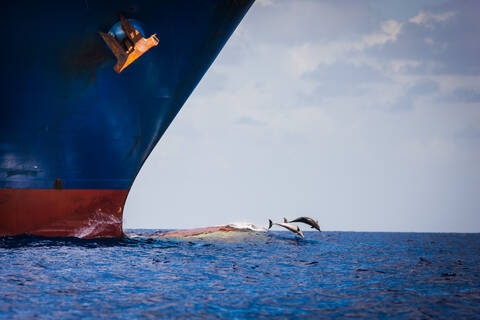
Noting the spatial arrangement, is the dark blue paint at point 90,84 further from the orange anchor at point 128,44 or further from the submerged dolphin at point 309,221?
the submerged dolphin at point 309,221

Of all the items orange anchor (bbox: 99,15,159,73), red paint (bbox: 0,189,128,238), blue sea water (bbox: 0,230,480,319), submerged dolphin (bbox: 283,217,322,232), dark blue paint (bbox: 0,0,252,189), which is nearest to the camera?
blue sea water (bbox: 0,230,480,319)

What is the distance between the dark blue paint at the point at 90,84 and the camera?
9.73 meters

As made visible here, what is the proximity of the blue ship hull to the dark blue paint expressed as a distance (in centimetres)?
3

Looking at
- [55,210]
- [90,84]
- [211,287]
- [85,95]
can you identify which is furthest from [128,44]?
[55,210]

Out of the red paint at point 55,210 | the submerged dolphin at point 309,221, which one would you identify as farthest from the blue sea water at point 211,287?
the submerged dolphin at point 309,221

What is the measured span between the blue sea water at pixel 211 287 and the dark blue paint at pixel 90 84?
2553 mm

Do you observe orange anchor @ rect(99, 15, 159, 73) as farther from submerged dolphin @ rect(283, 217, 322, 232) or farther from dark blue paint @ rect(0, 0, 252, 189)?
submerged dolphin @ rect(283, 217, 322, 232)

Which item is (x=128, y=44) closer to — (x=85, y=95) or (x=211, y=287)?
(x=85, y=95)

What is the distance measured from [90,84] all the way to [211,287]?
21.7 feet

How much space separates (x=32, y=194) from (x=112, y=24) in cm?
579

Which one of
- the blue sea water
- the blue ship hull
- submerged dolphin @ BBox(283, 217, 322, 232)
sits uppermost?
the blue ship hull

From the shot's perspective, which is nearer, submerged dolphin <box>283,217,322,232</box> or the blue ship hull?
the blue ship hull

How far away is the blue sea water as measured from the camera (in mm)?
5500

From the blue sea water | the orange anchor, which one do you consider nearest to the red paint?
the blue sea water
